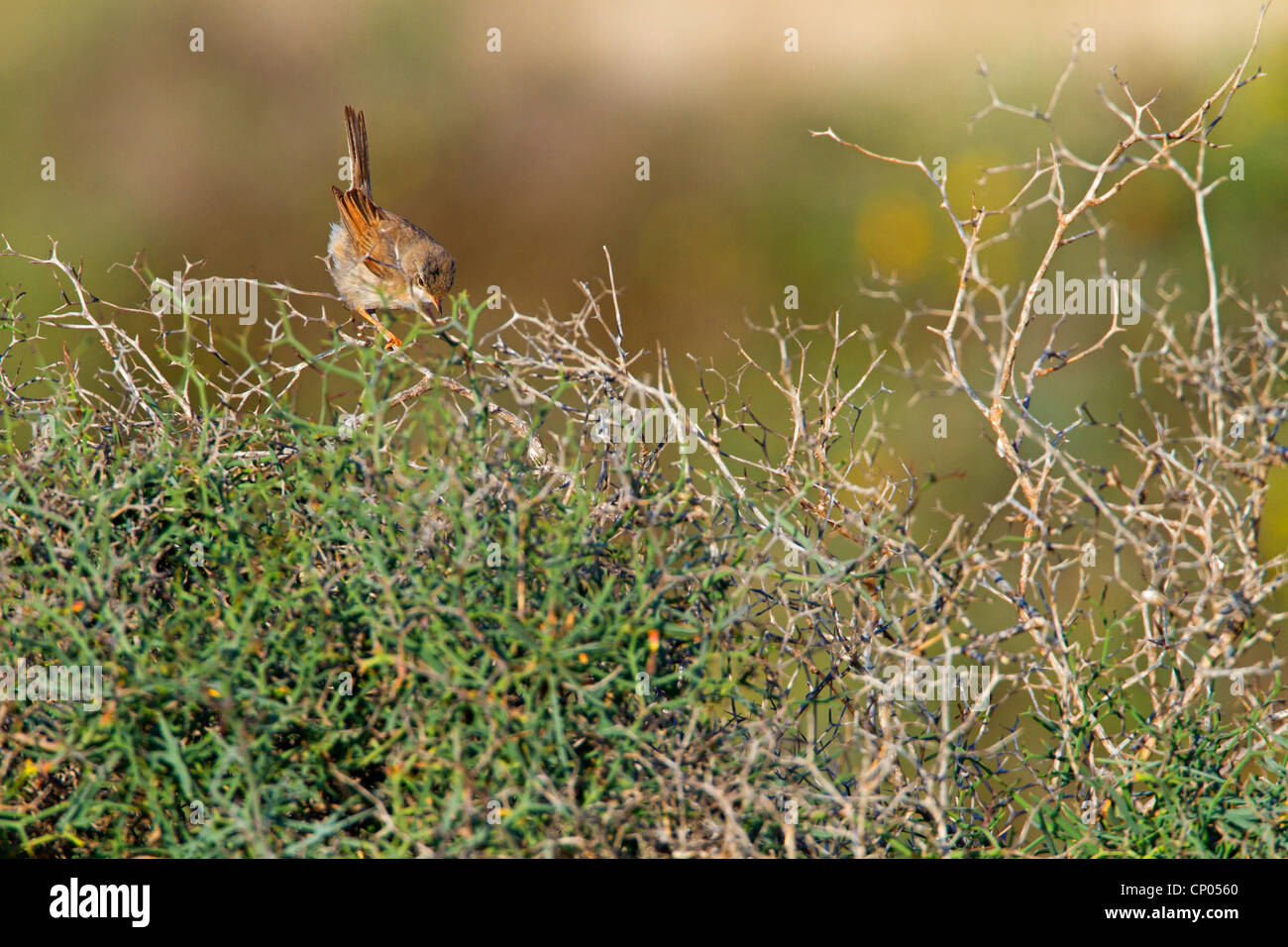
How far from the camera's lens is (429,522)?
193 centimetres

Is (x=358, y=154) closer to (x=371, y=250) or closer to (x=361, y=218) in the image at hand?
(x=361, y=218)

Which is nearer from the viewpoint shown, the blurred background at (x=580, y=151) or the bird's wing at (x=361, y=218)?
the bird's wing at (x=361, y=218)

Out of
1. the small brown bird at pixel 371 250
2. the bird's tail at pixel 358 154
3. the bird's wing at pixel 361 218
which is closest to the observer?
the small brown bird at pixel 371 250

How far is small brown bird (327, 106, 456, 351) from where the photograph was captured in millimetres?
4715

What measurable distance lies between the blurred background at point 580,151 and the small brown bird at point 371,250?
193 cm

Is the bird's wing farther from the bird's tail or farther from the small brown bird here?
the bird's tail

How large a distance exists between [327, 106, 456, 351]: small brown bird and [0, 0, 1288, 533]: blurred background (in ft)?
6.32

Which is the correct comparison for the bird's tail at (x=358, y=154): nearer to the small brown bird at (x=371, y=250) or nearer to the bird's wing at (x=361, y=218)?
the small brown bird at (x=371, y=250)

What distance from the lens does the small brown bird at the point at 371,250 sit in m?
4.71

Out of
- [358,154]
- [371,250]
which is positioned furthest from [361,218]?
[358,154]

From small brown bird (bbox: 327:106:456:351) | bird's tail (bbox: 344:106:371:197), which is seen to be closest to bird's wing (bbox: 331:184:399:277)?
small brown bird (bbox: 327:106:456:351)

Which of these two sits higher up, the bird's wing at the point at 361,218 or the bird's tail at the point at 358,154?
the bird's tail at the point at 358,154

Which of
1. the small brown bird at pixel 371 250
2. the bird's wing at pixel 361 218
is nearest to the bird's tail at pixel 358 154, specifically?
the small brown bird at pixel 371 250

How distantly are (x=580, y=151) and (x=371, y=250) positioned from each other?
341 centimetres
